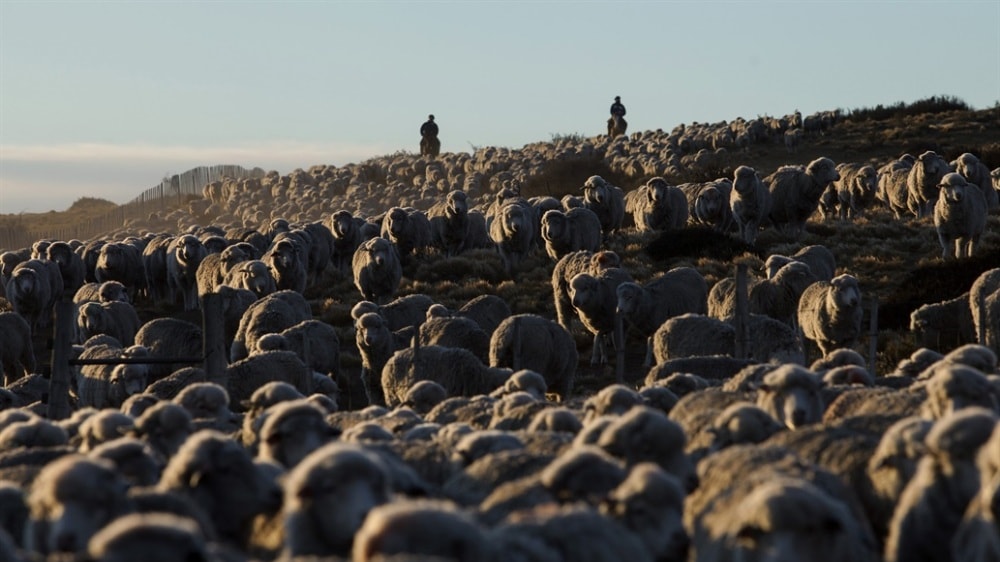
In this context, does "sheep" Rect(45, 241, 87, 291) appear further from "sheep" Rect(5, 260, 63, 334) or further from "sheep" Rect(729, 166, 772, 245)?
"sheep" Rect(729, 166, 772, 245)

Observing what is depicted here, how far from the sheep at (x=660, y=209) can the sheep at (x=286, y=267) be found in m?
8.86

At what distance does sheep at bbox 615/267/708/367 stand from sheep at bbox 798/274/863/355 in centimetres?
221

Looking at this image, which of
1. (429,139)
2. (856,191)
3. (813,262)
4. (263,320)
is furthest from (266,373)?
(429,139)

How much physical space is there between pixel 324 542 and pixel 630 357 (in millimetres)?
15810

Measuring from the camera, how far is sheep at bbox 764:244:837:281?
23094 mm

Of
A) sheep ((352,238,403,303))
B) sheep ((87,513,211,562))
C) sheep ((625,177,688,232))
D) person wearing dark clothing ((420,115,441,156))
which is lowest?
sheep ((352,238,403,303))

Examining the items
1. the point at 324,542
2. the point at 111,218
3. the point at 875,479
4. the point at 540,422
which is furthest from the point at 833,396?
the point at 111,218

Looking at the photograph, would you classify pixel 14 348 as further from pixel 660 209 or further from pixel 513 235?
pixel 660 209

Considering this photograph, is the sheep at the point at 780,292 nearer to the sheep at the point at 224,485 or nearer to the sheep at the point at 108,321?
the sheep at the point at 108,321

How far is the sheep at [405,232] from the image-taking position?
31500 millimetres

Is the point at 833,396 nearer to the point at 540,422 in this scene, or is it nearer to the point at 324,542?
the point at 540,422

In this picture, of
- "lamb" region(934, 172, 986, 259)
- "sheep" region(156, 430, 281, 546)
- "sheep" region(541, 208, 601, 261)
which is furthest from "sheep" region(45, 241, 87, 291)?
"sheep" region(156, 430, 281, 546)

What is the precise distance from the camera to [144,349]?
18469 mm

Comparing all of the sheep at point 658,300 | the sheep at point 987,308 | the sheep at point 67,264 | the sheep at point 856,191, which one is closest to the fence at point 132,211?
the sheep at point 67,264
